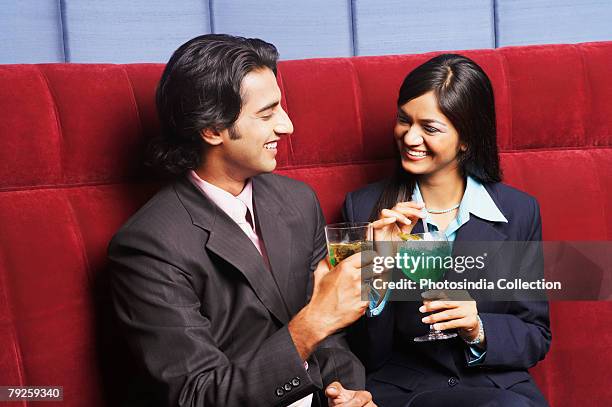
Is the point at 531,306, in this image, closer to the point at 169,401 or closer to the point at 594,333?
the point at 594,333

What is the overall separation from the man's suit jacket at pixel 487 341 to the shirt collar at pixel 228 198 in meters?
0.37

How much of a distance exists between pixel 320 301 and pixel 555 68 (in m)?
1.06

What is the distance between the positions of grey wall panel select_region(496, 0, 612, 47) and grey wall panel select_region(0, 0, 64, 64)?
1.38m

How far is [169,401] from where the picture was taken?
1.40m

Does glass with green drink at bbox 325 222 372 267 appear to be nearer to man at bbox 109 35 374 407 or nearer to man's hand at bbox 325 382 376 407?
man at bbox 109 35 374 407

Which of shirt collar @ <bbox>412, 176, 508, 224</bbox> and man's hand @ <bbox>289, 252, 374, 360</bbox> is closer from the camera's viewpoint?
man's hand @ <bbox>289, 252, 374, 360</bbox>

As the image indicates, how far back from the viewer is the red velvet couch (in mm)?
1625

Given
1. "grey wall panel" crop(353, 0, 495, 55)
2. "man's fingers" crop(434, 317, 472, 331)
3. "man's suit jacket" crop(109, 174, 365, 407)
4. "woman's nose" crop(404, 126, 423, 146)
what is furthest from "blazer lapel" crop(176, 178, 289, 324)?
"grey wall panel" crop(353, 0, 495, 55)

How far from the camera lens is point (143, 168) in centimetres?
179

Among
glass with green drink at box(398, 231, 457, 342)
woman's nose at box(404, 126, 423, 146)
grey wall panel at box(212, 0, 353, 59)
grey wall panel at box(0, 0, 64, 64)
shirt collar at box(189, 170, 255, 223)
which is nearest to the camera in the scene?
glass with green drink at box(398, 231, 457, 342)

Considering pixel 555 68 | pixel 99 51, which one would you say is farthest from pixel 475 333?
pixel 99 51

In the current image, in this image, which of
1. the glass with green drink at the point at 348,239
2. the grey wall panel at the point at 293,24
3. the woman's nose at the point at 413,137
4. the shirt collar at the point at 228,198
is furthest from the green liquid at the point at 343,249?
the grey wall panel at the point at 293,24

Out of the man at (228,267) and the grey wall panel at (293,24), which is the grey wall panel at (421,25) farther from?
the man at (228,267)

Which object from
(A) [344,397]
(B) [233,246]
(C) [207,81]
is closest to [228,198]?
(B) [233,246]
